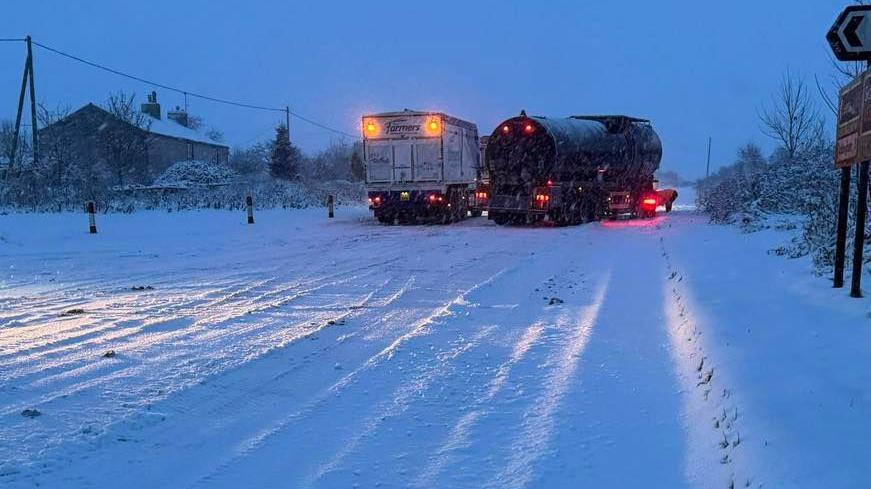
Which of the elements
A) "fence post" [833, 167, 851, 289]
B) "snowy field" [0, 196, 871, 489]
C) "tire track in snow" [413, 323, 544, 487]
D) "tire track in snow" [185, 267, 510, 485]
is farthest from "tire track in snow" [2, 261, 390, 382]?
"fence post" [833, 167, 851, 289]

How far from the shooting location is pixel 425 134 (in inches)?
883

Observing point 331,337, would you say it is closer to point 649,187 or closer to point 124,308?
point 124,308

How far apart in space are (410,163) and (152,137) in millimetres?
32346

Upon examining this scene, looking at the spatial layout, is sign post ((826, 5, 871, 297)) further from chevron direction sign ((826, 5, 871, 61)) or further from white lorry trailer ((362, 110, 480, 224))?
white lorry trailer ((362, 110, 480, 224))

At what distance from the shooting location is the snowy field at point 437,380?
3.47m

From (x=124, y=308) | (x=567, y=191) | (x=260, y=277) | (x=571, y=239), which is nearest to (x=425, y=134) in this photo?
(x=567, y=191)

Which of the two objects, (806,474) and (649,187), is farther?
(649,187)

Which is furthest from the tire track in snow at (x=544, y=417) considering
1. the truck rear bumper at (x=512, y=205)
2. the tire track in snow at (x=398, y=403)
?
the truck rear bumper at (x=512, y=205)

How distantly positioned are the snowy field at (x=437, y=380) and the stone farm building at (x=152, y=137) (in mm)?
33092

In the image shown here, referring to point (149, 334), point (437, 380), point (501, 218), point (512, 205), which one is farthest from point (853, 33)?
point (501, 218)

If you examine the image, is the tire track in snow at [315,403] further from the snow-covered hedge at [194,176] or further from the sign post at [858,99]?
the snow-covered hedge at [194,176]

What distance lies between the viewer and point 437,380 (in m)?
5.03

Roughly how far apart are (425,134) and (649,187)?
1106cm

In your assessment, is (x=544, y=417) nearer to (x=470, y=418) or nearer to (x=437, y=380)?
(x=470, y=418)
